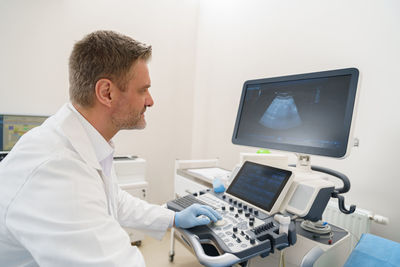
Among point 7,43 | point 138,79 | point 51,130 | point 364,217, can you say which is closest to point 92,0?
point 7,43

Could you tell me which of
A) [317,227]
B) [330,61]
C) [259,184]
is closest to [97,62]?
[259,184]

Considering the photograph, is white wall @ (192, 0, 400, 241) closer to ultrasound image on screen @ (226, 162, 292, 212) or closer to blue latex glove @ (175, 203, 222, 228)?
ultrasound image on screen @ (226, 162, 292, 212)

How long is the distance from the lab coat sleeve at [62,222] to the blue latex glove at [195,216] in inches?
12.5

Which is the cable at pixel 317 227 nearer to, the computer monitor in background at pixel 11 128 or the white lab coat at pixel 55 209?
the white lab coat at pixel 55 209

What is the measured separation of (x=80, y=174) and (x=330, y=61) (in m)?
1.67

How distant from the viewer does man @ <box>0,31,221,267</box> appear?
585mm

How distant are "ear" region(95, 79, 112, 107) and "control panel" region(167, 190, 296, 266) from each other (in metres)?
0.56

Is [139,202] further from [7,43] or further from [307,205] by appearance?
[7,43]

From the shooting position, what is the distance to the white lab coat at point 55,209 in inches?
22.8

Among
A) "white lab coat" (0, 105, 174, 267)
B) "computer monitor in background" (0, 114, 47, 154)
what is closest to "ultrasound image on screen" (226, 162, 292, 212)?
"white lab coat" (0, 105, 174, 267)

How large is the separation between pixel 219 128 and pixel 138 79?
1703 millimetres

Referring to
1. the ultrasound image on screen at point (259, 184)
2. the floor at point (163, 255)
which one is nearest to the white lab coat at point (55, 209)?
the ultrasound image on screen at point (259, 184)

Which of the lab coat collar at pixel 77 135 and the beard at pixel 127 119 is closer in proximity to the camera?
the lab coat collar at pixel 77 135

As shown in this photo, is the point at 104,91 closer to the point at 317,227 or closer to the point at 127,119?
the point at 127,119
